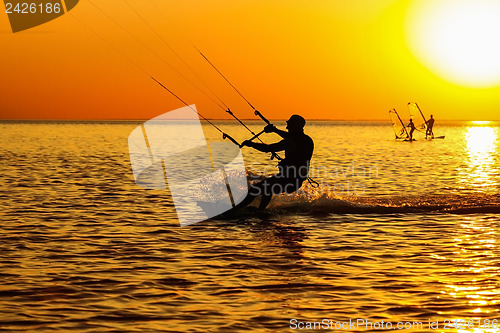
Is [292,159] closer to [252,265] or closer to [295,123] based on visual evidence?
[295,123]

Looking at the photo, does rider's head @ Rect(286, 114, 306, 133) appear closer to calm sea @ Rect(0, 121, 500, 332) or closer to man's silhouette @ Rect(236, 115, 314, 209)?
man's silhouette @ Rect(236, 115, 314, 209)

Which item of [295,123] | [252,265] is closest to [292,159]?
[295,123]

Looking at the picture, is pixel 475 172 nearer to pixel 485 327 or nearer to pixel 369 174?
pixel 369 174

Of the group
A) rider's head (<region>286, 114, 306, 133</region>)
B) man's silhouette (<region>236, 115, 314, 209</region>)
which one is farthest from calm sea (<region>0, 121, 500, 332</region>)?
rider's head (<region>286, 114, 306, 133</region>)

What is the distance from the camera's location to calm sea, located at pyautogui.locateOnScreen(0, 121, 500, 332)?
889 cm

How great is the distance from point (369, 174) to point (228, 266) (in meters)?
22.6

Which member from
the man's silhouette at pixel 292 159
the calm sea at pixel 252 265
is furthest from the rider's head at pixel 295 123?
the calm sea at pixel 252 265

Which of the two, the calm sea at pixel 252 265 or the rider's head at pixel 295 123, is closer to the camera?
the calm sea at pixel 252 265

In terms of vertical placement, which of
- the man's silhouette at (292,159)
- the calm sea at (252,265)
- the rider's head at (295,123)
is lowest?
the calm sea at (252,265)

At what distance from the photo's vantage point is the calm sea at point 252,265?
889 cm

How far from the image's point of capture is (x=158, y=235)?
1527cm

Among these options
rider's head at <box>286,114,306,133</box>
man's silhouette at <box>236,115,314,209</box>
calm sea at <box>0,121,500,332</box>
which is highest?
rider's head at <box>286,114,306,133</box>

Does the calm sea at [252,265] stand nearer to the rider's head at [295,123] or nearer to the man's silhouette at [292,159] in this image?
the man's silhouette at [292,159]

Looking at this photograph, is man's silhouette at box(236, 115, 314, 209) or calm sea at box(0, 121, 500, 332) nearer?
calm sea at box(0, 121, 500, 332)
